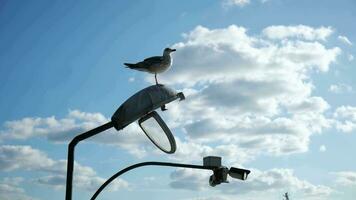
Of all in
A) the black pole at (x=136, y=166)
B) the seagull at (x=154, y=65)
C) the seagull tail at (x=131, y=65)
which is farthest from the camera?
the seagull tail at (x=131, y=65)

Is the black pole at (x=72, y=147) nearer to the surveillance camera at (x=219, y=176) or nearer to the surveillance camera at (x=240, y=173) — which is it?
the surveillance camera at (x=219, y=176)

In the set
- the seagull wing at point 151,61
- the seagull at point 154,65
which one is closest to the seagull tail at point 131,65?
the seagull at point 154,65

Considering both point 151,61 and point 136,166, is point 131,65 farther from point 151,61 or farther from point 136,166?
point 136,166

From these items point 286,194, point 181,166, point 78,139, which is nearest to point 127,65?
point 181,166

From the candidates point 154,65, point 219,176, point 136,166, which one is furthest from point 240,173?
point 154,65

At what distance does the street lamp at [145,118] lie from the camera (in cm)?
533

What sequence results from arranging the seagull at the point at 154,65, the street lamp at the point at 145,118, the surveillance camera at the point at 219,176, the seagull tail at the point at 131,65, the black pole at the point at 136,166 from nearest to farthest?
1. the street lamp at the point at 145,118
2. the black pole at the point at 136,166
3. the surveillance camera at the point at 219,176
4. the seagull at the point at 154,65
5. the seagull tail at the point at 131,65

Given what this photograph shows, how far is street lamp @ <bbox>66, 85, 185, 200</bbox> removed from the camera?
533cm

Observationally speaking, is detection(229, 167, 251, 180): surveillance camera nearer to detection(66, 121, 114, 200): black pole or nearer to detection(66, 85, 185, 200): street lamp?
detection(66, 85, 185, 200): street lamp

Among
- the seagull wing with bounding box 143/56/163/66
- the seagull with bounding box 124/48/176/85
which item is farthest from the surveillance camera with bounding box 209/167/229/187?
the seagull wing with bounding box 143/56/163/66

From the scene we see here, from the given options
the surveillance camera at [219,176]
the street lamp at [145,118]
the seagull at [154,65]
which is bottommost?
the surveillance camera at [219,176]

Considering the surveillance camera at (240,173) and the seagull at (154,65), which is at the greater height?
the seagull at (154,65)

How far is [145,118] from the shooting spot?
5535mm

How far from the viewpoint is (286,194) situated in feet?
205
